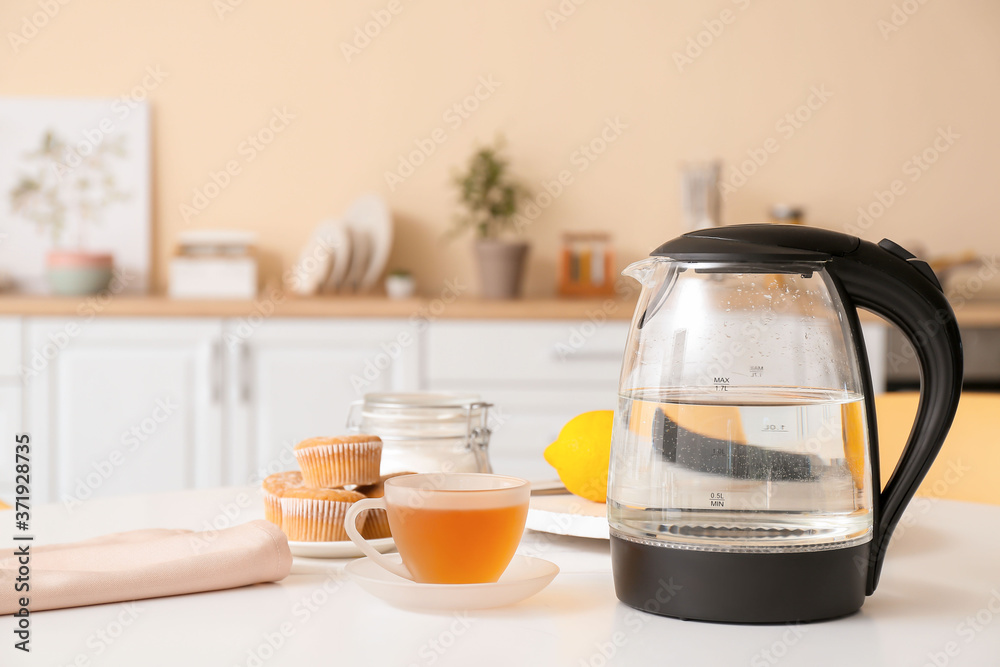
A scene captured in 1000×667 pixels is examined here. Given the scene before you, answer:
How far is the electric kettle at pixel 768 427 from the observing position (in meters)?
0.57

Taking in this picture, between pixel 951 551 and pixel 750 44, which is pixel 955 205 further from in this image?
pixel 951 551

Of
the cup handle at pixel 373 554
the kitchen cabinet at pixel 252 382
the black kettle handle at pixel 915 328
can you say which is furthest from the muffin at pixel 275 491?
the kitchen cabinet at pixel 252 382

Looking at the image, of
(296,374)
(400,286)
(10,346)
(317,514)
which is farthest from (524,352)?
(317,514)

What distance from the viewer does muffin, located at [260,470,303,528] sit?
760 millimetres

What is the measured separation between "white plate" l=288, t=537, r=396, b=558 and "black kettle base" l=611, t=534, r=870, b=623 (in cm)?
22

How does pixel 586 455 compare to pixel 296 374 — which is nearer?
pixel 586 455

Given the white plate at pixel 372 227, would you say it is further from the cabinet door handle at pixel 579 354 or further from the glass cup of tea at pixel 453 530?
the glass cup of tea at pixel 453 530

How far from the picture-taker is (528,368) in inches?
99.5

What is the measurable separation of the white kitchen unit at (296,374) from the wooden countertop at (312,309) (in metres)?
0.03

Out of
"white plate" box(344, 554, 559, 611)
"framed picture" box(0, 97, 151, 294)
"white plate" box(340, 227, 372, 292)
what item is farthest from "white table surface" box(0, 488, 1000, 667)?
"framed picture" box(0, 97, 151, 294)

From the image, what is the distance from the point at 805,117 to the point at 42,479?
8.14 feet

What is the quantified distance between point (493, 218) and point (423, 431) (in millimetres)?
2188

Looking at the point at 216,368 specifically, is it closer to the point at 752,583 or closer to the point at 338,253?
the point at 338,253

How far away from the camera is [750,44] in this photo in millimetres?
3049
